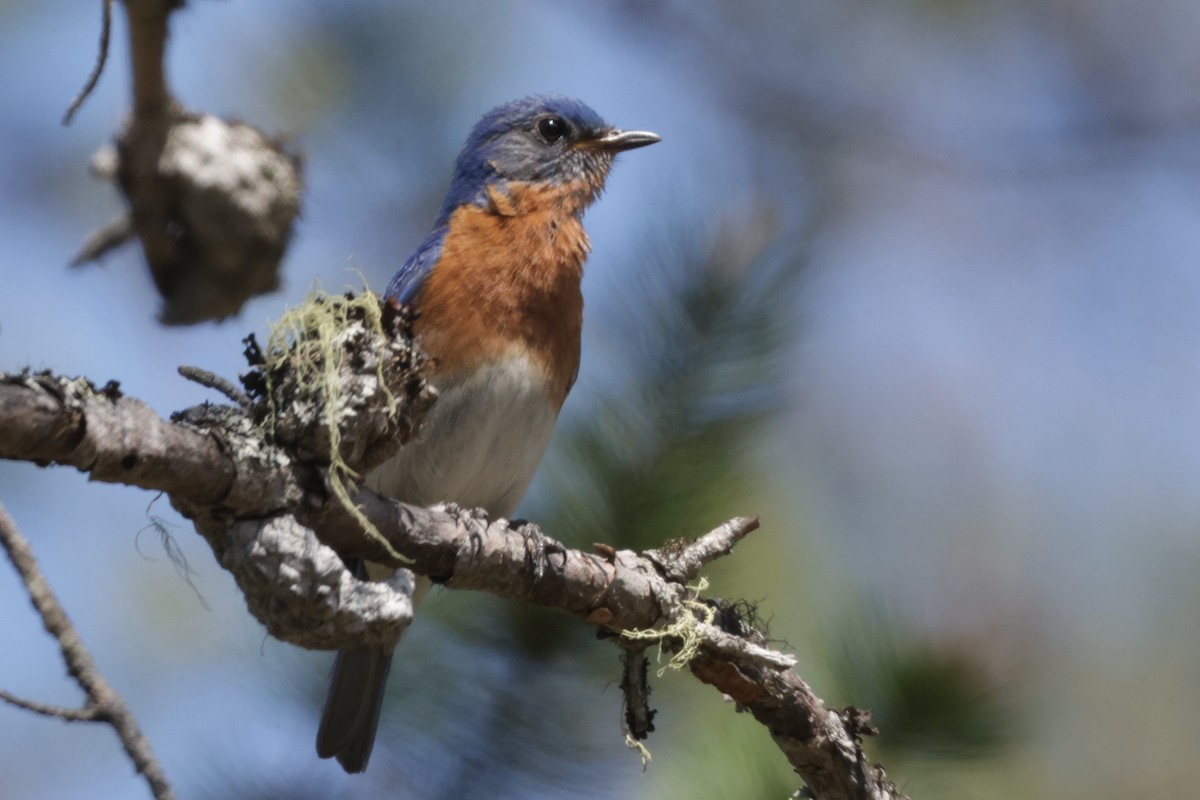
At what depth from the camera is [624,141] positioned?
6031 millimetres

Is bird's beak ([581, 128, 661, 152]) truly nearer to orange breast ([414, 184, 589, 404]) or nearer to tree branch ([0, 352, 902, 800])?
orange breast ([414, 184, 589, 404])

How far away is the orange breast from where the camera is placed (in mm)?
4660

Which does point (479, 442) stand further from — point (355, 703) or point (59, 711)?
point (59, 711)

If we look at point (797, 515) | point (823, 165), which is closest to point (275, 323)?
point (797, 515)

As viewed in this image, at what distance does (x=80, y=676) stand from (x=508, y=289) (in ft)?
10.0

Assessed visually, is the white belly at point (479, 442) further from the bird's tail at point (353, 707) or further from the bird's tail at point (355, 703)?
the bird's tail at point (353, 707)

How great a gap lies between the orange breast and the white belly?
0.08 meters

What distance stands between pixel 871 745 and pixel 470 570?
4.13 feet

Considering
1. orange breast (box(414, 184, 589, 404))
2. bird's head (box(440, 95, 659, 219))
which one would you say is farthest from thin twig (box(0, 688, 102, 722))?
bird's head (box(440, 95, 659, 219))

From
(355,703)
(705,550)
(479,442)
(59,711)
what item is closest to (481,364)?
(479,442)

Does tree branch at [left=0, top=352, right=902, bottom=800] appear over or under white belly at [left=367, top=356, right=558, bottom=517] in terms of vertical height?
under

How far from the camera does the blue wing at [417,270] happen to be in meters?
4.85

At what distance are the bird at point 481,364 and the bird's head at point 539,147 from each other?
25 cm

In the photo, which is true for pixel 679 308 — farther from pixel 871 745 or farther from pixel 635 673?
pixel 871 745
